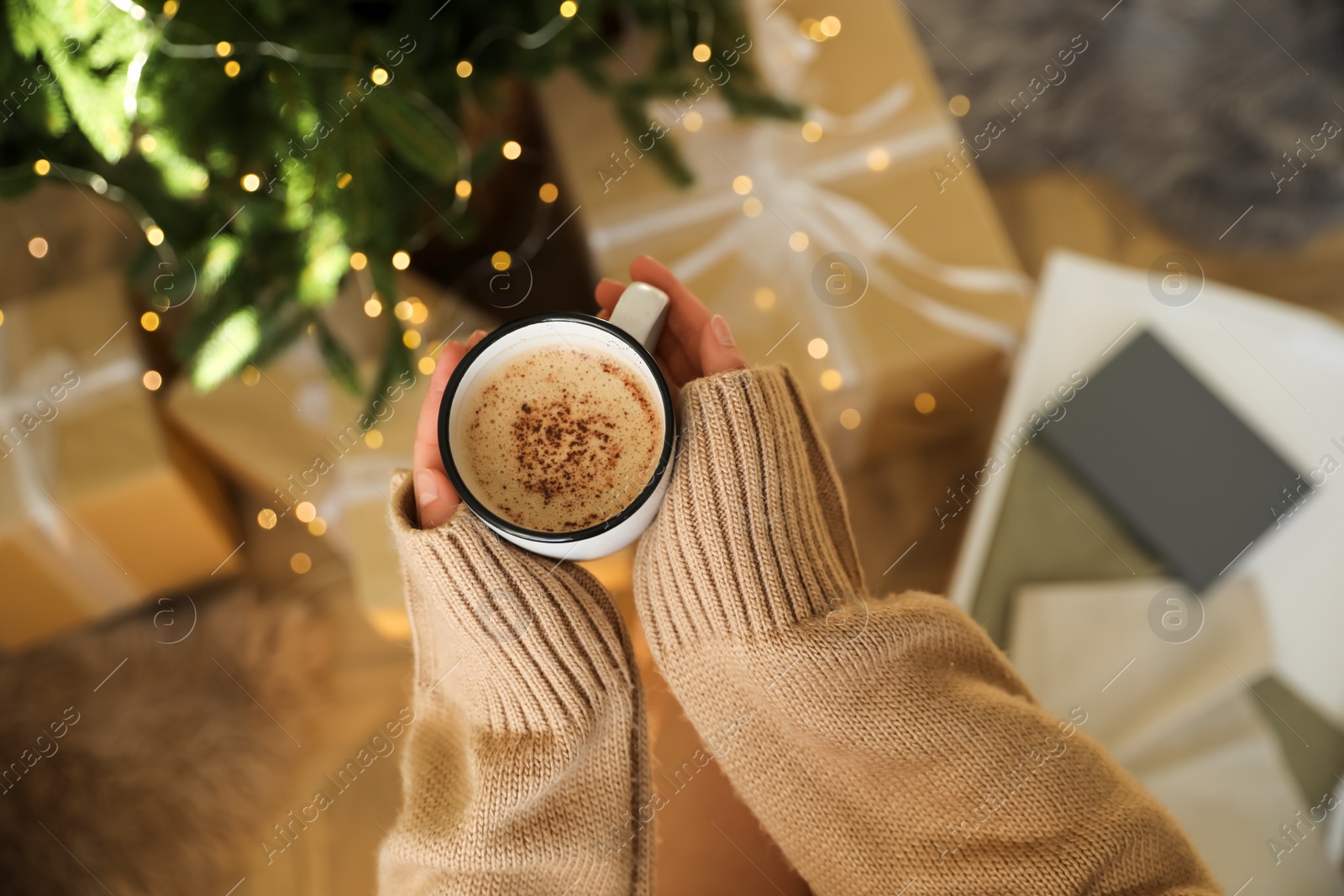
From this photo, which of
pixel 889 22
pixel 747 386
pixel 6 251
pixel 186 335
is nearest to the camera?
pixel 747 386

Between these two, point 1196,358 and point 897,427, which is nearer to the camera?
point 1196,358

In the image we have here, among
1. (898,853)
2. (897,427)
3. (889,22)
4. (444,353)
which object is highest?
(889,22)

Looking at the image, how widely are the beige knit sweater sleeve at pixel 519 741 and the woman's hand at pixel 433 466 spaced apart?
0.02m

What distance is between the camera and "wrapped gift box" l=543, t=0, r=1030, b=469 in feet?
3.79

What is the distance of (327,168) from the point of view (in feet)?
2.72

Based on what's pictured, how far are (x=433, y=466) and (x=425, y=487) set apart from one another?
0.02 m

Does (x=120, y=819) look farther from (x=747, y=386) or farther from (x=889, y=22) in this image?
(x=889, y=22)

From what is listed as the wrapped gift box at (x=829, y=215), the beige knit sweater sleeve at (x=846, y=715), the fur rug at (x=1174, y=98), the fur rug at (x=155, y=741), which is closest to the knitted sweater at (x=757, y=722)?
the beige knit sweater sleeve at (x=846, y=715)

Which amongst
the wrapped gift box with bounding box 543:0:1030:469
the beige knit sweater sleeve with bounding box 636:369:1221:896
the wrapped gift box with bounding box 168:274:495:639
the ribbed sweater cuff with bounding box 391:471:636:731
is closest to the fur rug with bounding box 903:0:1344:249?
the wrapped gift box with bounding box 543:0:1030:469

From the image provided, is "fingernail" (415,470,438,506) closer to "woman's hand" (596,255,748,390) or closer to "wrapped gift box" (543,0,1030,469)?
"woman's hand" (596,255,748,390)

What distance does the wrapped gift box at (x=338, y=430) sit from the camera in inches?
46.8

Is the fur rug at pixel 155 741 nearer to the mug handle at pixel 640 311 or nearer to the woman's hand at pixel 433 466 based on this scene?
the woman's hand at pixel 433 466

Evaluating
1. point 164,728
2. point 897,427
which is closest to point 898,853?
point 897,427

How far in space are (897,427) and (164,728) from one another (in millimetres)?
1217
